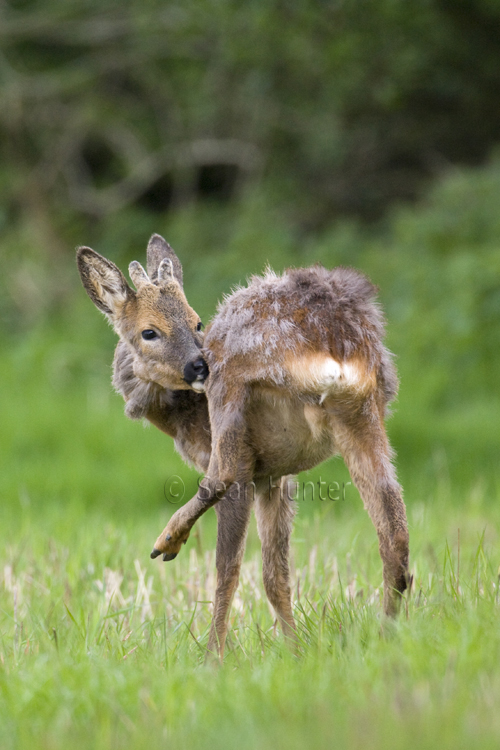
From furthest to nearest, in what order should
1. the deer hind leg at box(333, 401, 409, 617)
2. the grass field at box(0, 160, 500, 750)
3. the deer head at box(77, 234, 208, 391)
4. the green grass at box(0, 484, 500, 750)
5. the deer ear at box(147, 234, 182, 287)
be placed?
1. the deer ear at box(147, 234, 182, 287)
2. the deer head at box(77, 234, 208, 391)
3. the deer hind leg at box(333, 401, 409, 617)
4. the grass field at box(0, 160, 500, 750)
5. the green grass at box(0, 484, 500, 750)

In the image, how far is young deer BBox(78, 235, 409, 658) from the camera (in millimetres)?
3230

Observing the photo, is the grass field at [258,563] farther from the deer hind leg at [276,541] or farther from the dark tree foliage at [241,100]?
the dark tree foliage at [241,100]

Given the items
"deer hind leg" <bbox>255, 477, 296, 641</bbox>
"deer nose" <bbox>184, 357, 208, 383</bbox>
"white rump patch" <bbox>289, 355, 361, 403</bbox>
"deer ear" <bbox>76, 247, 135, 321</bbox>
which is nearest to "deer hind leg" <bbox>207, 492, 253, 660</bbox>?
"deer hind leg" <bbox>255, 477, 296, 641</bbox>

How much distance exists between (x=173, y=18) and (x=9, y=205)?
17.9 feet

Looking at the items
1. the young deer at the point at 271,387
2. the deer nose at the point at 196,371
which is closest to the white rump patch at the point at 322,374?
the young deer at the point at 271,387

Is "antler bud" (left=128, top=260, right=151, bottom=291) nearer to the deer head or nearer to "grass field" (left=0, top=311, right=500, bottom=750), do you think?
the deer head

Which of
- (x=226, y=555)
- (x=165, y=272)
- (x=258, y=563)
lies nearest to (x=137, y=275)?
(x=165, y=272)

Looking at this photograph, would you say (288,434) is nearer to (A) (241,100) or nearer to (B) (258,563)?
(B) (258,563)

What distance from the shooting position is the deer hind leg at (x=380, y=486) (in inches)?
125

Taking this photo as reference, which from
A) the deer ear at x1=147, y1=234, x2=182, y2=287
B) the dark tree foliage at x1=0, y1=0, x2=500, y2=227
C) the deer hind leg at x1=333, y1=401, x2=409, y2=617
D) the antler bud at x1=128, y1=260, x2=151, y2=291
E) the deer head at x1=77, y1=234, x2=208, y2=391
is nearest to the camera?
the deer hind leg at x1=333, y1=401, x2=409, y2=617

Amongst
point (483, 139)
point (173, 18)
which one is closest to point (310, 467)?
point (483, 139)

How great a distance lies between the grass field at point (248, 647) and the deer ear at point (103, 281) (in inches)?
48.6

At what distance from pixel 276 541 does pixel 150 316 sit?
1.06 metres

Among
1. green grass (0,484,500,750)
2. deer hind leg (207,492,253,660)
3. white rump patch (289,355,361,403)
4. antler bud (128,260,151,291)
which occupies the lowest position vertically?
green grass (0,484,500,750)
